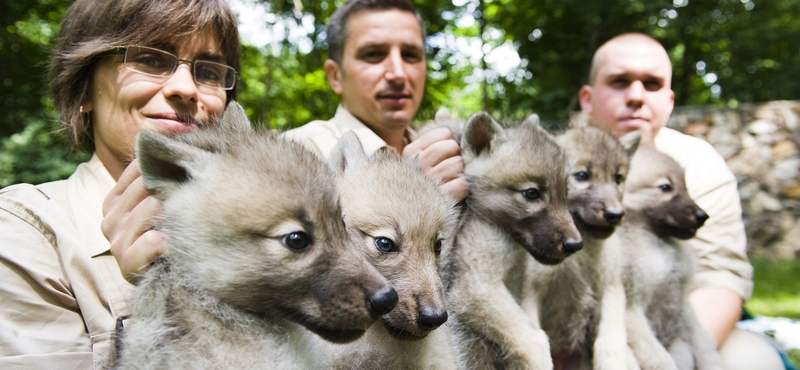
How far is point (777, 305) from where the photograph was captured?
8.13 metres

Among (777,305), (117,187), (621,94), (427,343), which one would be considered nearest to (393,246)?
(427,343)

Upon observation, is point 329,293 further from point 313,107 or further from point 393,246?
point 313,107

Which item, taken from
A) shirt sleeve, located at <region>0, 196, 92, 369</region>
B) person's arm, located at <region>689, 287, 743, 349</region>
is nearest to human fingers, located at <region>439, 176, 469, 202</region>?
shirt sleeve, located at <region>0, 196, 92, 369</region>

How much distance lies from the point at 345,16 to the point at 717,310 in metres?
3.34

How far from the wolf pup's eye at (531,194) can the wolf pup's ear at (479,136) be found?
327 mm

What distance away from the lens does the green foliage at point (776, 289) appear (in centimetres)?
788

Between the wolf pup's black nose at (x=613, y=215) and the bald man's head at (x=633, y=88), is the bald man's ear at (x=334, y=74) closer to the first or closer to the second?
the bald man's head at (x=633, y=88)

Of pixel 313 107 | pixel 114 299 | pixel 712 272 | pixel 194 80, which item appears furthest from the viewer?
pixel 313 107

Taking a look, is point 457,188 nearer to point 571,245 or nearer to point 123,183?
point 571,245

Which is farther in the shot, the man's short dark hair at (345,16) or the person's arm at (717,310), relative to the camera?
the man's short dark hair at (345,16)

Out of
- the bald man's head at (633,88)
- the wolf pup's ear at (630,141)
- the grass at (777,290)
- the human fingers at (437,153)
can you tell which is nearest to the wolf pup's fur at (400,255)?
the human fingers at (437,153)

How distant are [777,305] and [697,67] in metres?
8.71

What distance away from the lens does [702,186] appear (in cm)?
404

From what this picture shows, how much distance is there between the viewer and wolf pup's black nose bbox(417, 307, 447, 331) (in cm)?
176
